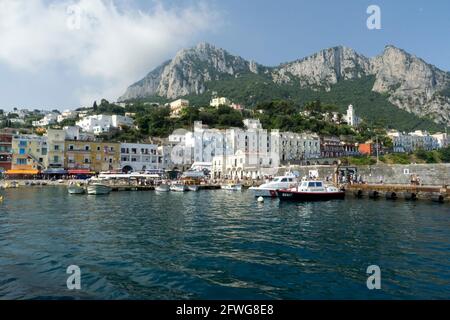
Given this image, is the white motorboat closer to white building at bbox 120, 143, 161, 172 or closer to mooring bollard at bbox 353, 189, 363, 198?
mooring bollard at bbox 353, 189, 363, 198

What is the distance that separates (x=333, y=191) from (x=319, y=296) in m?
34.9

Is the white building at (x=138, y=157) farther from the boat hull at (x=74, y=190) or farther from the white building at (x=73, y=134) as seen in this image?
the boat hull at (x=74, y=190)

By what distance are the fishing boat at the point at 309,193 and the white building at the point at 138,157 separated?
56.2 meters

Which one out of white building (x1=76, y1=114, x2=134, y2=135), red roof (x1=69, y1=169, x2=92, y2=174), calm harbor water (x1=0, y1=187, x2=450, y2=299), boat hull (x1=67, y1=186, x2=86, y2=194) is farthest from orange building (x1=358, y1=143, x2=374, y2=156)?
calm harbor water (x1=0, y1=187, x2=450, y2=299)

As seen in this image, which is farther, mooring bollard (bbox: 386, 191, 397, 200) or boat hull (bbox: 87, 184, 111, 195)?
boat hull (bbox: 87, 184, 111, 195)

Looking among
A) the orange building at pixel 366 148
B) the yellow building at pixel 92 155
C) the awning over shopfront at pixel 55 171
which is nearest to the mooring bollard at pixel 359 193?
the yellow building at pixel 92 155

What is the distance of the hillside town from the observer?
80250mm

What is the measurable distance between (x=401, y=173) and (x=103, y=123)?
99.5 meters

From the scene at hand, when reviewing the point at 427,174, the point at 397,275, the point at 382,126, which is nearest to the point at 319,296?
the point at 397,275

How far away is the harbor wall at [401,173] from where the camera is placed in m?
46.2

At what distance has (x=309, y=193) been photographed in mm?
40969

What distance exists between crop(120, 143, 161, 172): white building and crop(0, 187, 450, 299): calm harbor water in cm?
6468

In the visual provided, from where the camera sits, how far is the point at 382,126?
156 m
